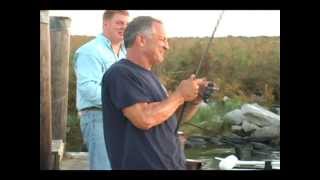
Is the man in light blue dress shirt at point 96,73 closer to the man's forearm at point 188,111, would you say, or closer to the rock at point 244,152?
the man's forearm at point 188,111

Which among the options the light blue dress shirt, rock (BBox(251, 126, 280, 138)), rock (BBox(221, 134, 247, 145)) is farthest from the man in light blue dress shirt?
rock (BBox(251, 126, 280, 138))

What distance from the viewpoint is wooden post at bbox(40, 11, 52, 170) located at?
6.33 meters

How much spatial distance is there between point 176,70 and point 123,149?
0.78 meters

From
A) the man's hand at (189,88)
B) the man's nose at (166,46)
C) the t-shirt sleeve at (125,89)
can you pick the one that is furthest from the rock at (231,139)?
the man's nose at (166,46)

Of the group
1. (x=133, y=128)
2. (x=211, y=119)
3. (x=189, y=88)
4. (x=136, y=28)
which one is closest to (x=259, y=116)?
(x=211, y=119)

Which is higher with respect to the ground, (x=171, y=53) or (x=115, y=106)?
(x=171, y=53)

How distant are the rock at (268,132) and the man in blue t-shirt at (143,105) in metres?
0.59

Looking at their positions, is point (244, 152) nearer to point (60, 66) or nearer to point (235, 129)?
point (235, 129)

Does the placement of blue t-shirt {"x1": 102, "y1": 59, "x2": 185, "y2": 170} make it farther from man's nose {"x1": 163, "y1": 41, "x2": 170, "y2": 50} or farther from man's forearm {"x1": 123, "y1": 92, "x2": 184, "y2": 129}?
man's nose {"x1": 163, "y1": 41, "x2": 170, "y2": 50}

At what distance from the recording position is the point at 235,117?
21.0 feet
